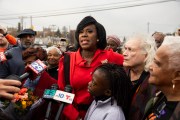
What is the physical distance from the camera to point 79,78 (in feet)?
9.73

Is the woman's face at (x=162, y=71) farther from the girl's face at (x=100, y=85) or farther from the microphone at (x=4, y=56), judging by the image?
the microphone at (x=4, y=56)

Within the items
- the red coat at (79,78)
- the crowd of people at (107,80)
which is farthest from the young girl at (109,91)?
the red coat at (79,78)

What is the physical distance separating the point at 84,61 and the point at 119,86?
2.15 feet

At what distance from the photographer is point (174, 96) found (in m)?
1.97

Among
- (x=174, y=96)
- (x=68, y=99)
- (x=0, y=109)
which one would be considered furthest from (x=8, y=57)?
(x=174, y=96)

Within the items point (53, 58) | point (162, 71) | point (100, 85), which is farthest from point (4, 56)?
point (53, 58)

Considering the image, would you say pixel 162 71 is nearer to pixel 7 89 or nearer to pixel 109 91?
→ pixel 109 91

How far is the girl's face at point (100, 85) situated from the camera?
2.58 metres

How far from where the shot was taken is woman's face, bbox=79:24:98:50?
123 inches

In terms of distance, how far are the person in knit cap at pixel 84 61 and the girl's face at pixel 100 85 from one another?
12.6 inches

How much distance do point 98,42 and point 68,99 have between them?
1.01 meters

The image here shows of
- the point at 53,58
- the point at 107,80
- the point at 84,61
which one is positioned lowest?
the point at 53,58

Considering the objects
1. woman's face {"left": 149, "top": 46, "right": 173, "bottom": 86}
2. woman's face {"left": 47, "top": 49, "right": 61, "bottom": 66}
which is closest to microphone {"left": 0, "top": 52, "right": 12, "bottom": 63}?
woman's face {"left": 149, "top": 46, "right": 173, "bottom": 86}

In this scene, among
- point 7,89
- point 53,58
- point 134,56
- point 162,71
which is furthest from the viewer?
point 53,58
